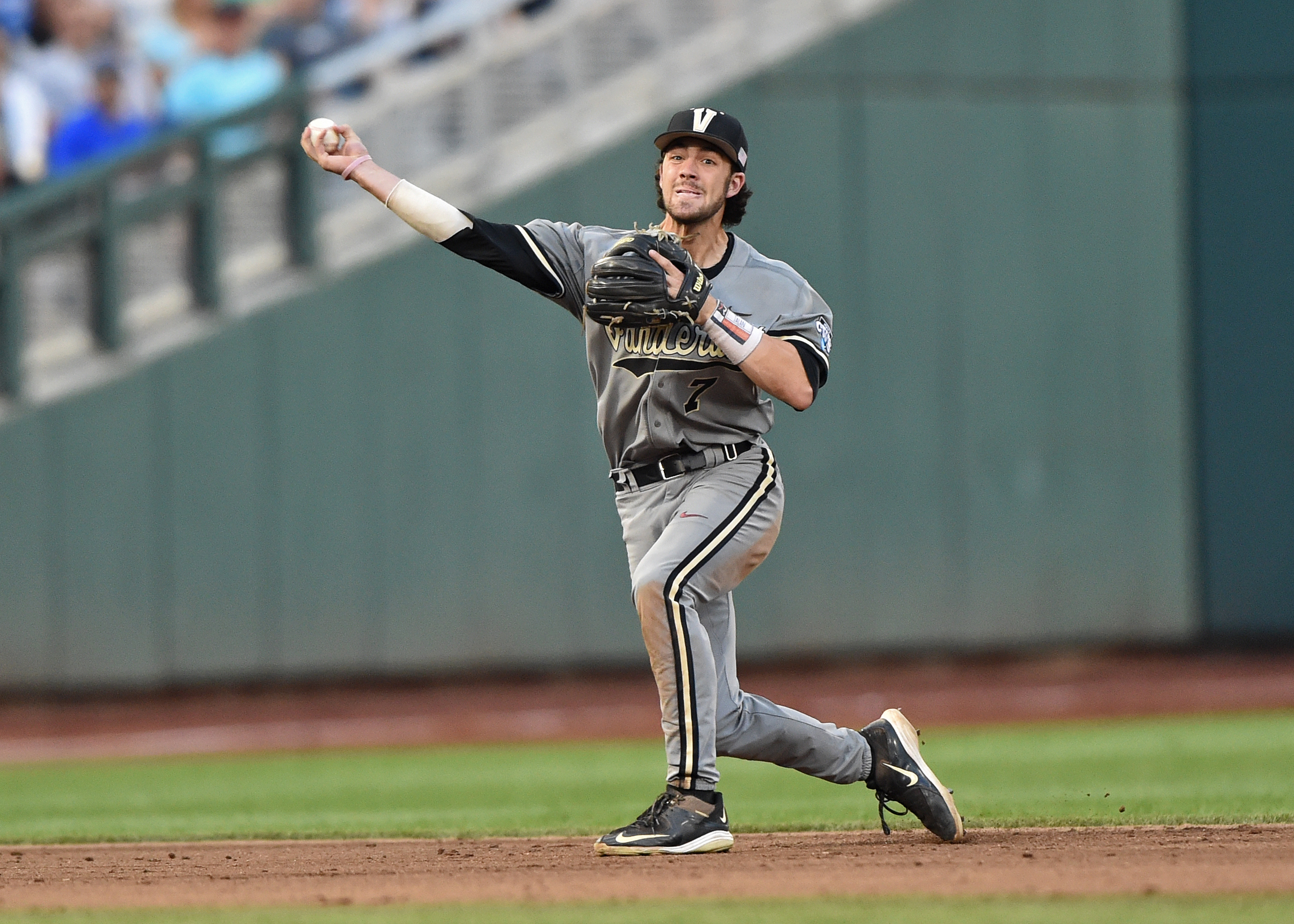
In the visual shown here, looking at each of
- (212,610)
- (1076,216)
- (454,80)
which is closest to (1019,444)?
(1076,216)

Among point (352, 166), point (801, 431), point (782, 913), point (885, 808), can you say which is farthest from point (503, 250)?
point (801, 431)

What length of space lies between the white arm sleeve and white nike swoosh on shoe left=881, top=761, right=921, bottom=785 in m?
1.85

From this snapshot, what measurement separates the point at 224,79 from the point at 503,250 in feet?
25.7

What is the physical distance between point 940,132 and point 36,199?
665cm

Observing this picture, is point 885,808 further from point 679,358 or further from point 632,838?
point 679,358

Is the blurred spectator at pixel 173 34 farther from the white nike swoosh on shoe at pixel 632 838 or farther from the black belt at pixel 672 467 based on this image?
the white nike swoosh on shoe at pixel 632 838

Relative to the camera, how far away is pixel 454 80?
12.0 m

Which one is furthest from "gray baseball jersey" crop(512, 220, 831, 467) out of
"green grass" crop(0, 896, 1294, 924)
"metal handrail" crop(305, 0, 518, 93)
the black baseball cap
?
"metal handrail" crop(305, 0, 518, 93)

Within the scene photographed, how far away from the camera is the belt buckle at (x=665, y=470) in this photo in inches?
187

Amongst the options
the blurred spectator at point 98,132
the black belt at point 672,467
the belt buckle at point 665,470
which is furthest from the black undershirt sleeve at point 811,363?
the blurred spectator at point 98,132

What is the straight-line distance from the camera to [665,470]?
475cm

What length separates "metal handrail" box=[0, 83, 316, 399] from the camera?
11.1 metres

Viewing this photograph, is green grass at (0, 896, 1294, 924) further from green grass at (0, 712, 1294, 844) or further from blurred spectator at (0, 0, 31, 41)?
blurred spectator at (0, 0, 31, 41)

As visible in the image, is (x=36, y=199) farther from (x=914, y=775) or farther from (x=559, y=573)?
(x=914, y=775)
